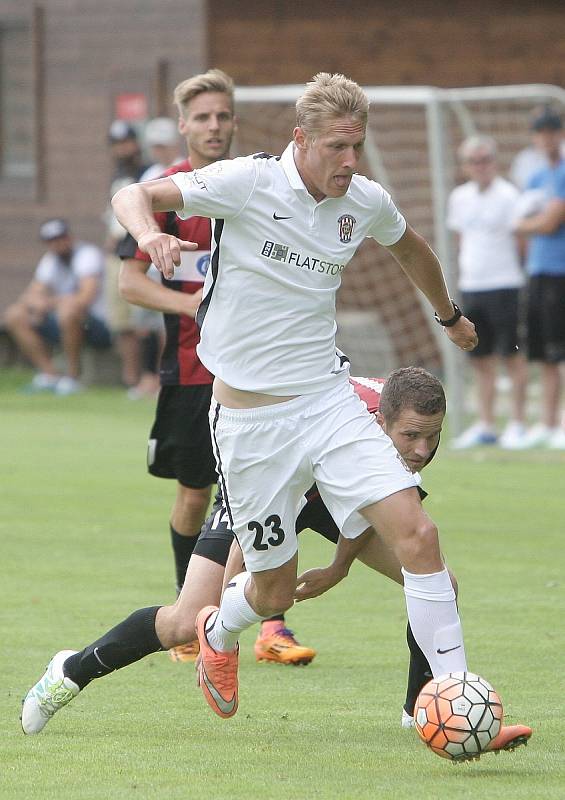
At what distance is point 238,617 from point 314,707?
71cm

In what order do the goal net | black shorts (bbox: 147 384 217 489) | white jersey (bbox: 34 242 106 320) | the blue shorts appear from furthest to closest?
the blue shorts, white jersey (bbox: 34 242 106 320), the goal net, black shorts (bbox: 147 384 217 489)

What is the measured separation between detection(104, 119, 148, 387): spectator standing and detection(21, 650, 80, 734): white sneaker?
13177 millimetres

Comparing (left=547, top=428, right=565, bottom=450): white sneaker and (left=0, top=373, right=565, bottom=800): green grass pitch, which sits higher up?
(left=0, top=373, right=565, bottom=800): green grass pitch

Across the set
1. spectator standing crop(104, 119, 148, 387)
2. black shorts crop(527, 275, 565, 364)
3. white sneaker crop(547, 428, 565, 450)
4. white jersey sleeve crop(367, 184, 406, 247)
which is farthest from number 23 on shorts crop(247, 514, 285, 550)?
spectator standing crop(104, 119, 148, 387)

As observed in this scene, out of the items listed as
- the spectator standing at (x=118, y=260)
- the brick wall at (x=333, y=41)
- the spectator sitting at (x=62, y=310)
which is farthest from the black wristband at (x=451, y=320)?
the brick wall at (x=333, y=41)

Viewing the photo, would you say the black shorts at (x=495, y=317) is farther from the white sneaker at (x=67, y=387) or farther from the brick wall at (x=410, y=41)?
the white sneaker at (x=67, y=387)

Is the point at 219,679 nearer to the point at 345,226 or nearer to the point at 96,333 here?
the point at 345,226

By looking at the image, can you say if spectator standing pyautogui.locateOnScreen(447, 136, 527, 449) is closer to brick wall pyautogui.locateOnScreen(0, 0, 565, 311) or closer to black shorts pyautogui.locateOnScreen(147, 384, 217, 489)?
brick wall pyautogui.locateOnScreen(0, 0, 565, 311)

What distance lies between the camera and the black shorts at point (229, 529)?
620 cm

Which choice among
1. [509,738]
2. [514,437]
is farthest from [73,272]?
[509,738]

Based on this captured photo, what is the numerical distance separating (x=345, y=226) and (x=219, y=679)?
1599 millimetres

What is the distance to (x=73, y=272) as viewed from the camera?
68.2 ft

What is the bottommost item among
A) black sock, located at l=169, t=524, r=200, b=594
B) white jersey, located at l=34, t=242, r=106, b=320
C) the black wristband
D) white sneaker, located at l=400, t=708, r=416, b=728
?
white jersey, located at l=34, t=242, r=106, b=320

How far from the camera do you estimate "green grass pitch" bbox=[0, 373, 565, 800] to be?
5.15 metres
